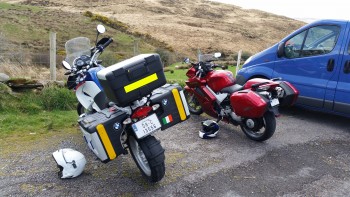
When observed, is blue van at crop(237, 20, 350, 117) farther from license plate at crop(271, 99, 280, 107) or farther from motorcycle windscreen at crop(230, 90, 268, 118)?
motorcycle windscreen at crop(230, 90, 268, 118)

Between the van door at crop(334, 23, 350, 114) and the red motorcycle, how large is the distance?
0.82 metres

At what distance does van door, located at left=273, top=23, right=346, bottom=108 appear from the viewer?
5441mm

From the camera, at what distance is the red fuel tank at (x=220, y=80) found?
5301mm

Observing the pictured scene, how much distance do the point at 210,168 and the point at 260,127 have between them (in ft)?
4.11

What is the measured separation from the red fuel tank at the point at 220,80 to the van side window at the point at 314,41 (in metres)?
1.51

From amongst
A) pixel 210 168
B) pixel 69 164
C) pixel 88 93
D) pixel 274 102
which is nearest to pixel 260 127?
pixel 274 102

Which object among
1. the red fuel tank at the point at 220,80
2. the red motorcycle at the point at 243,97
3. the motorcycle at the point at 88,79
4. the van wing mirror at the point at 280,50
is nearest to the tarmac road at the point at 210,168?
the red motorcycle at the point at 243,97

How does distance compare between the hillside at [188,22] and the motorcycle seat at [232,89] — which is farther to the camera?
the hillside at [188,22]

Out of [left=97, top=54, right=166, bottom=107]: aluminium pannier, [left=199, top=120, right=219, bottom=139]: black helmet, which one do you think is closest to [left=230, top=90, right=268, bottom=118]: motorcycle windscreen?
[left=199, top=120, right=219, bottom=139]: black helmet

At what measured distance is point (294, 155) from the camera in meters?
4.49

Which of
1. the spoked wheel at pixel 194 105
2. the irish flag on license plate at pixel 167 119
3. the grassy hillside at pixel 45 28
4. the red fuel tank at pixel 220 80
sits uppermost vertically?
the irish flag on license plate at pixel 167 119

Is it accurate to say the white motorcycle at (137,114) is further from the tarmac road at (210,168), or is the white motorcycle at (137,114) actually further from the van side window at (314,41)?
the van side window at (314,41)

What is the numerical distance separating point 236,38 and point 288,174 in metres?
38.0

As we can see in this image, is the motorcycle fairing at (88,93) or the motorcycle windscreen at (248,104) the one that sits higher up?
the motorcycle fairing at (88,93)
